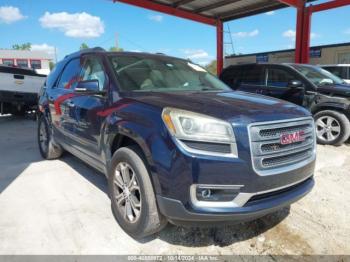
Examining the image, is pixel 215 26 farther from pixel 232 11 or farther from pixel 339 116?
pixel 339 116

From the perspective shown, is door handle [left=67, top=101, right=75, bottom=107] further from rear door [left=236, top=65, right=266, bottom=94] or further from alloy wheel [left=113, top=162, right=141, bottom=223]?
rear door [left=236, top=65, right=266, bottom=94]

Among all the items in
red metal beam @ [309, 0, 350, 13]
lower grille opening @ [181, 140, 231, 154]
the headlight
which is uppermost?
red metal beam @ [309, 0, 350, 13]

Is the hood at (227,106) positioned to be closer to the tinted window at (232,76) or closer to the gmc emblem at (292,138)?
the gmc emblem at (292,138)

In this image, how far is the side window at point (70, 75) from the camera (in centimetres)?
418

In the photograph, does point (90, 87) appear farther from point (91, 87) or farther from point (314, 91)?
point (314, 91)

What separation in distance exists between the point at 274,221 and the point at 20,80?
946cm

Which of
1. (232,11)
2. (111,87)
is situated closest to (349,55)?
(232,11)

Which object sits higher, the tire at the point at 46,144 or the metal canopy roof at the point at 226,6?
the metal canopy roof at the point at 226,6

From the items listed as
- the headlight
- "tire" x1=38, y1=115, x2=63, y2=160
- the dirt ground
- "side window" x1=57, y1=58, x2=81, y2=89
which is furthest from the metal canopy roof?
the headlight

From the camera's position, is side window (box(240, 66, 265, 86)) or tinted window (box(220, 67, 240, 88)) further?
tinted window (box(220, 67, 240, 88))

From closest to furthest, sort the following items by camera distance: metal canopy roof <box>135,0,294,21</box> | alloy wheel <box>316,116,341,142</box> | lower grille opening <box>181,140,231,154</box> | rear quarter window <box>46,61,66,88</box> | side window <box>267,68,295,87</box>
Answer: lower grille opening <box>181,140,231,154</box> → rear quarter window <box>46,61,66,88</box> → alloy wheel <box>316,116,341,142</box> → side window <box>267,68,295,87</box> → metal canopy roof <box>135,0,294,21</box>

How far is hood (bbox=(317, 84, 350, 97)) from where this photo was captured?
6085 millimetres

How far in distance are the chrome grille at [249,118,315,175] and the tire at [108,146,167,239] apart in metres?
0.90

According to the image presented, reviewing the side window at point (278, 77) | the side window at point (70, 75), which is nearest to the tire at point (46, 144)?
the side window at point (70, 75)
